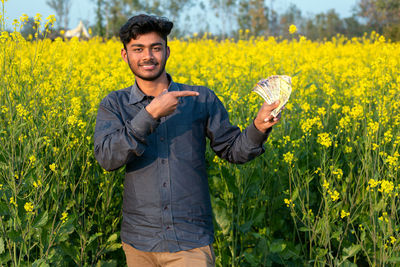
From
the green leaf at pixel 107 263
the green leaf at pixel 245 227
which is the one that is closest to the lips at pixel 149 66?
the green leaf at pixel 245 227

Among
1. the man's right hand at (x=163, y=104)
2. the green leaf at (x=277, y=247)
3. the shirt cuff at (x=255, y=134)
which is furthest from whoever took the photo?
the green leaf at (x=277, y=247)

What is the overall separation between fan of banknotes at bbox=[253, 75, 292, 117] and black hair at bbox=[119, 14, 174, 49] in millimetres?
517

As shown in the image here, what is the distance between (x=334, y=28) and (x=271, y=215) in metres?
32.2

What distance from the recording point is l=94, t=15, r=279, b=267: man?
70.4 inches

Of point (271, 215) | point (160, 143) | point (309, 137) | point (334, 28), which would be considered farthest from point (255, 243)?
point (334, 28)

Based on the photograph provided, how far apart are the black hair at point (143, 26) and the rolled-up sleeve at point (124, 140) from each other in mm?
393

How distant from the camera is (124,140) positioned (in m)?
Result: 1.63

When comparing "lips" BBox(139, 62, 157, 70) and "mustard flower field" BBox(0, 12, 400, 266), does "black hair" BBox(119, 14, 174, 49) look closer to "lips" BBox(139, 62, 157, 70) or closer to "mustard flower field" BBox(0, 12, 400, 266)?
"lips" BBox(139, 62, 157, 70)

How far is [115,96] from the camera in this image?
1979mm

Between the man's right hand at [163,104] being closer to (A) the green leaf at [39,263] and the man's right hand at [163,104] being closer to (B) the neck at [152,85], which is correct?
(B) the neck at [152,85]

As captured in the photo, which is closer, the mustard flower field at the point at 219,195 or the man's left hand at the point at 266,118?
the man's left hand at the point at 266,118

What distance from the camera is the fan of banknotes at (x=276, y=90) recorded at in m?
1.61

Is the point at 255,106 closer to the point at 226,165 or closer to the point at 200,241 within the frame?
the point at 226,165

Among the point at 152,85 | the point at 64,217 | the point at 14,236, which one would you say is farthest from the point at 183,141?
the point at 14,236
